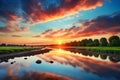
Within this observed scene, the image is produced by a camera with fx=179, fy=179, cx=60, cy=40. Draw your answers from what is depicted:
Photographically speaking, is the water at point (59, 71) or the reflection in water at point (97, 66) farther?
the reflection in water at point (97, 66)

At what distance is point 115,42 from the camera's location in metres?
98.8

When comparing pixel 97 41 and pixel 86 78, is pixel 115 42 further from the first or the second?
pixel 86 78

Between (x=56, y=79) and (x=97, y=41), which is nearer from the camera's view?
(x=56, y=79)

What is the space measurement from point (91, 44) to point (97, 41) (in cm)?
673

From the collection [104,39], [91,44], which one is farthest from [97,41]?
[104,39]

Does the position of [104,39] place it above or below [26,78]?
above

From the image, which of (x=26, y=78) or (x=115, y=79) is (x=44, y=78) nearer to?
(x=26, y=78)

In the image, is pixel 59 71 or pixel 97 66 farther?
pixel 97 66

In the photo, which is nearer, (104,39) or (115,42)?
(115,42)

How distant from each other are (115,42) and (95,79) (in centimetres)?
8440

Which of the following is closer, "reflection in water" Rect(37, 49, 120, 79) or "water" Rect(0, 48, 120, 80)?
"water" Rect(0, 48, 120, 80)

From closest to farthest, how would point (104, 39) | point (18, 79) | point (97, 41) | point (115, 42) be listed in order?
point (18, 79) → point (115, 42) → point (104, 39) → point (97, 41)

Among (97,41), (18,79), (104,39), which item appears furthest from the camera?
(97,41)

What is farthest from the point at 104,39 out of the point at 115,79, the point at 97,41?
the point at 115,79
